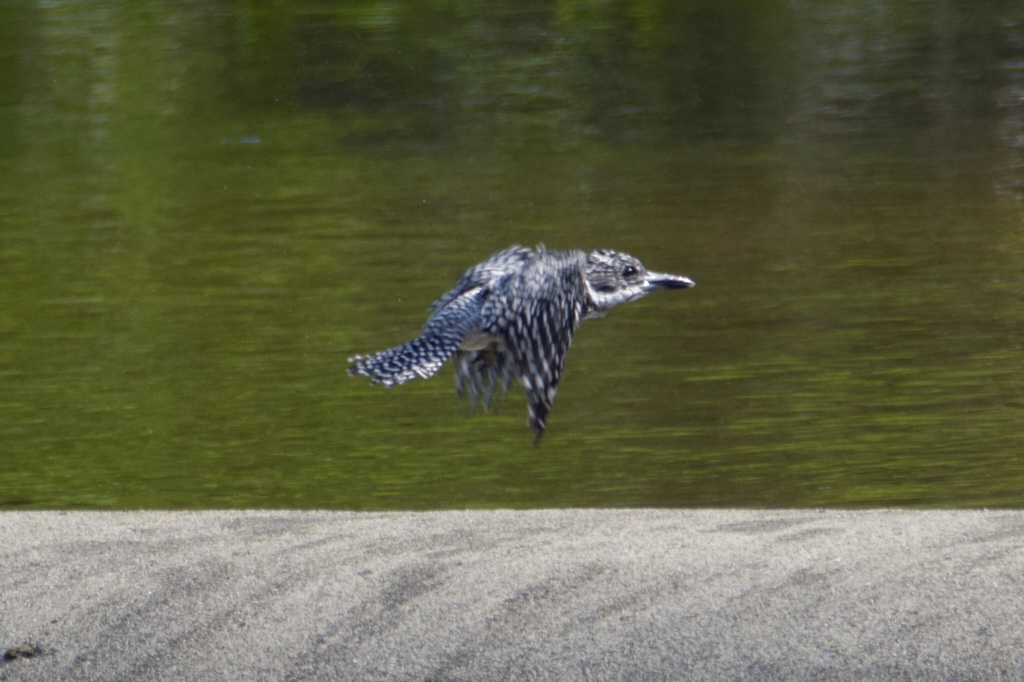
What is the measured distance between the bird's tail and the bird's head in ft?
1.84

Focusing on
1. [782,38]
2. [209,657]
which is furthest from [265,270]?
[209,657]

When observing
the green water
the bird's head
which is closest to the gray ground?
the bird's head

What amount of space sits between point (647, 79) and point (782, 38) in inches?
34.6

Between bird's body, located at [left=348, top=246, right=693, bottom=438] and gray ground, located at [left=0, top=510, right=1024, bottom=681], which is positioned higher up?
bird's body, located at [left=348, top=246, right=693, bottom=438]

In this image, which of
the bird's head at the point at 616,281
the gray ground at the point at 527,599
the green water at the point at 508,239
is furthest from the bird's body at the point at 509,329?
the green water at the point at 508,239

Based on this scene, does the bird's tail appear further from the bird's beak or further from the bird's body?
the bird's beak

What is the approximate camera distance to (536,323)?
11.8ft

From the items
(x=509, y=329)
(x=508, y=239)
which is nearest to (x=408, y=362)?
(x=509, y=329)

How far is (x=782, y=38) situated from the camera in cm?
880

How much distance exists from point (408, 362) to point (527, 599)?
84cm

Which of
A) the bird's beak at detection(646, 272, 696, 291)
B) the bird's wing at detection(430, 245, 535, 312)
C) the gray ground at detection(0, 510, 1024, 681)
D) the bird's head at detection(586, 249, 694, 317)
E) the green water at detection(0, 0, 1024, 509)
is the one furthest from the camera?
the green water at detection(0, 0, 1024, 509)

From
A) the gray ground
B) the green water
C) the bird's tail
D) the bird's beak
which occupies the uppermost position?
the bird's tail

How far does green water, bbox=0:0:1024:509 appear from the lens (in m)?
4.95

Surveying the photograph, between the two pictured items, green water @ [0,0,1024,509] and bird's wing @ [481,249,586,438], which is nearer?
bird's wing @ [481,249,586,438]
